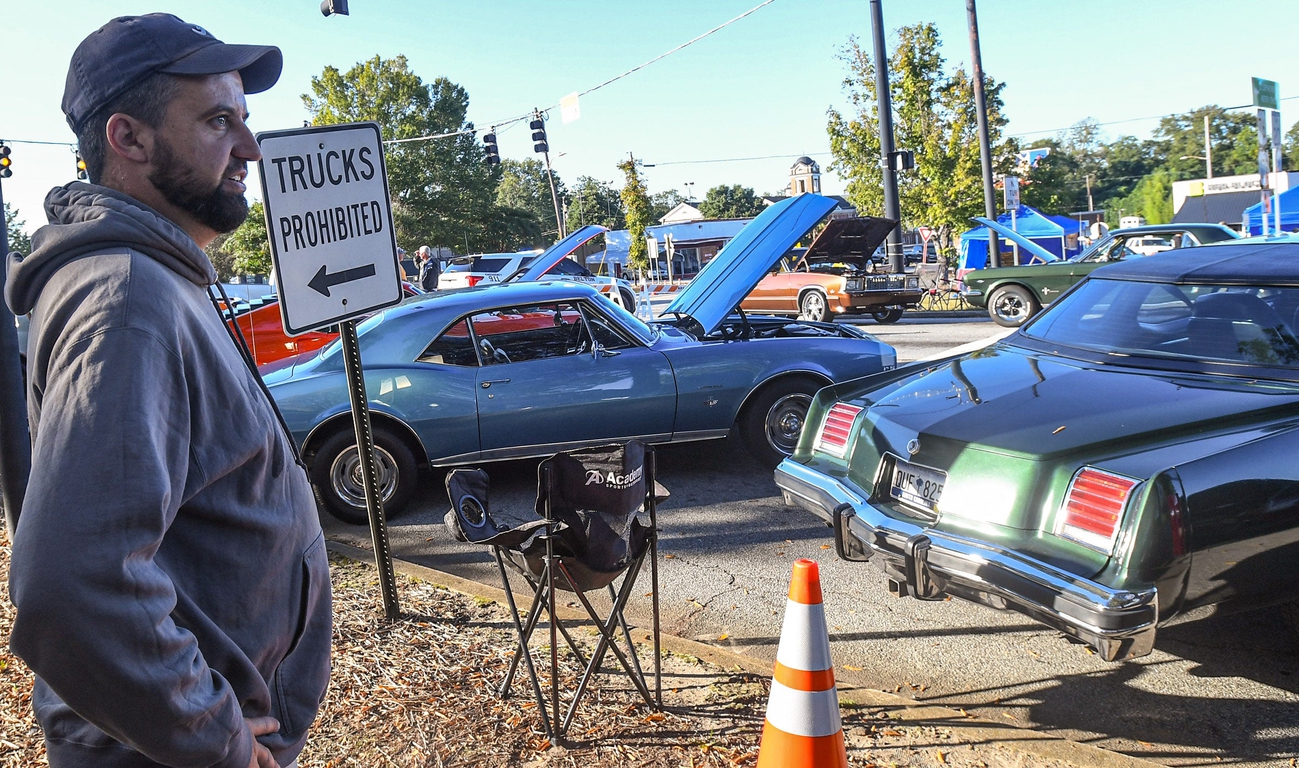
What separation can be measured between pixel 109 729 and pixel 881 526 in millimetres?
3120

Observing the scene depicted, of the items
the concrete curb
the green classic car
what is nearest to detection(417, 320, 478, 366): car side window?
the concrete curb

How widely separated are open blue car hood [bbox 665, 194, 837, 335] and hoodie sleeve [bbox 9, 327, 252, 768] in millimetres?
6566

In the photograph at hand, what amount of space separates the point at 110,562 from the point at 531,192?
109240 millimetres

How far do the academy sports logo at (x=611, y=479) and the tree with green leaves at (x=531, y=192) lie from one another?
86.3 meters

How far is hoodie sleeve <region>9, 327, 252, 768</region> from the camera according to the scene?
3.49 feet

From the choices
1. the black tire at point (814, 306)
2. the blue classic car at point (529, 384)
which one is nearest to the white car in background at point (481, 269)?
the black tire at point (814, 306)

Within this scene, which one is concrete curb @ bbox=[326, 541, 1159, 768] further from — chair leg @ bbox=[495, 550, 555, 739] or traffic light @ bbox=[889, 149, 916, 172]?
traffic light @ bbox=[889, 149, 916, 172]

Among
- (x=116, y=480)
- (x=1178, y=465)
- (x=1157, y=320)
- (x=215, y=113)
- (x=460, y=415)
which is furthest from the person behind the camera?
(x=460, y=415)

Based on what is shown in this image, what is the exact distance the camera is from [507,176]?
108 m

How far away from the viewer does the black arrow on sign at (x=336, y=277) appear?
12.0ft

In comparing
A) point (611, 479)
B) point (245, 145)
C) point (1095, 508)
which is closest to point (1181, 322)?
point (1095, 508)

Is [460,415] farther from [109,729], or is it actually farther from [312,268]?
[109,729]

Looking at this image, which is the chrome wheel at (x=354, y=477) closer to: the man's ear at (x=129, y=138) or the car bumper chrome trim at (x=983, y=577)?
the car bumper chrome trim at (x=983, y=577)

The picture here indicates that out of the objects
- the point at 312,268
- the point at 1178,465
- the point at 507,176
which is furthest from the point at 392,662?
the point at 507,176
